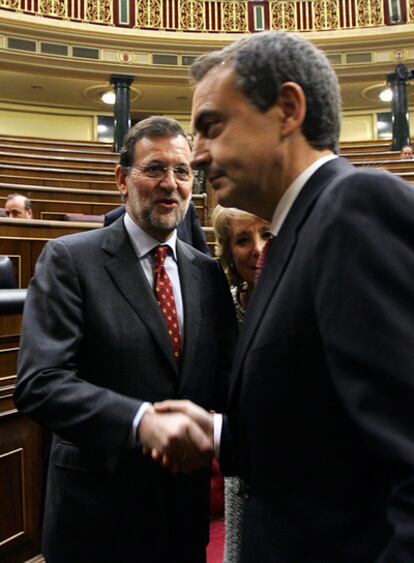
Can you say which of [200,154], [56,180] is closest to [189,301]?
[200,154]

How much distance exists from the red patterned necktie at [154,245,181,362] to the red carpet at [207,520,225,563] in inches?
41.4

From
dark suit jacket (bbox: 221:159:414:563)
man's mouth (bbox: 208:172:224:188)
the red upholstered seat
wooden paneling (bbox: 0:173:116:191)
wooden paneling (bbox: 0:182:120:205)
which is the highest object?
wooden paneling (bbox: 0:173:116:191)

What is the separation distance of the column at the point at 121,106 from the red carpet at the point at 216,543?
7.00m

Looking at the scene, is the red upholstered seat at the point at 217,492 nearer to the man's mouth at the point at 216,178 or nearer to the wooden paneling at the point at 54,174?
the man's mouth at the point at 216,178

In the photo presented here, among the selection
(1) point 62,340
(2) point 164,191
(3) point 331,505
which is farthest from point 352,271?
(2) point 164,191

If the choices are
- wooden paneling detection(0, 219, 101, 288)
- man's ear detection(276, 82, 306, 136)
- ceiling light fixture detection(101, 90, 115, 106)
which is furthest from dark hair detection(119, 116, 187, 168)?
ceiling light fixture detection(101, 90, 115, 106)

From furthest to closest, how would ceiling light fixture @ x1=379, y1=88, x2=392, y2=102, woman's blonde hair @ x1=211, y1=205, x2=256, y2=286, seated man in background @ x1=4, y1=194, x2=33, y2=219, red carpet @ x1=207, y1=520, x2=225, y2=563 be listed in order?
ceiling light fixture @ x1=379, y1=88, x2=392, y2=102, seated man in background @ x1=4, y1=194, x2=33, y2=219, red carpet @ x1=207, y1=520, x2=225, y2=563, woman's blonde hair @ x1=211, y1=205, x2=256, y2=286

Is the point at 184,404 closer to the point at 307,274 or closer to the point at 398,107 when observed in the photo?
the point at 307,274

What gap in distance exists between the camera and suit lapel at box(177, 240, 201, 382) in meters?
1.10

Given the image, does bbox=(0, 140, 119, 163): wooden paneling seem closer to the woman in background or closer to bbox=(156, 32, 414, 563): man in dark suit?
the woman in background

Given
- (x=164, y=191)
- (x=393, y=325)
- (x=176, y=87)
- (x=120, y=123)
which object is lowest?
(x=393, y=325)

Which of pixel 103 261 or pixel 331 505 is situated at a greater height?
pixel 103 261

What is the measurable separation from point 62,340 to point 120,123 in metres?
7.97

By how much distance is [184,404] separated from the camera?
879 millimetres
